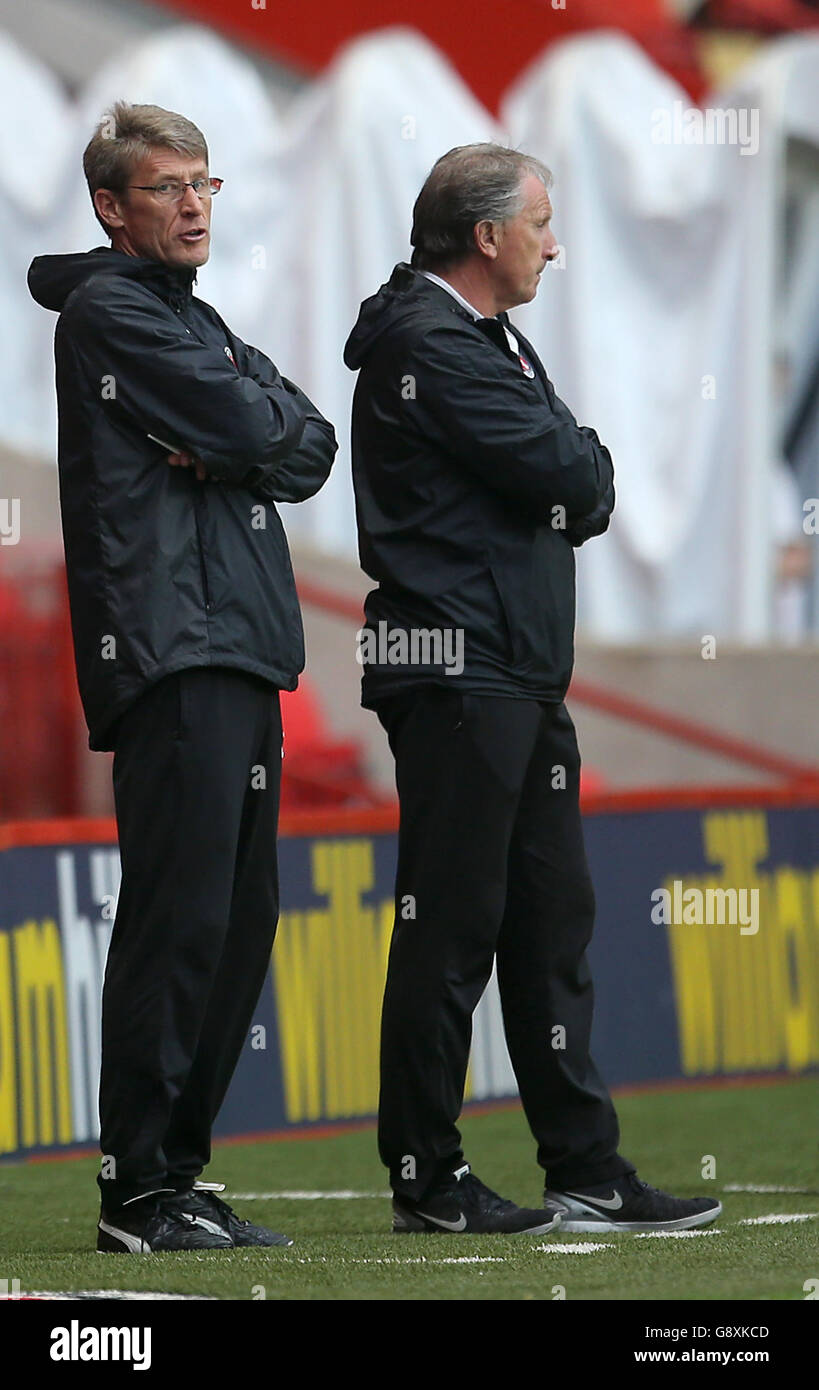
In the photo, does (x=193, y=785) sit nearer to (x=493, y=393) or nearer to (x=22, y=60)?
(x=493, y=393)

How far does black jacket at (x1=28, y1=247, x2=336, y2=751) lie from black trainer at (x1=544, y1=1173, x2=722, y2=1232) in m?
1.23

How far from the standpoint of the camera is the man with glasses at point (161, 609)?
4.24 m

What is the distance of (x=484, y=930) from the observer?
459 centimetres

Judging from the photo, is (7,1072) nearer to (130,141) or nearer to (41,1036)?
(41,1036)

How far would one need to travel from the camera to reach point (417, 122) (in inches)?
476

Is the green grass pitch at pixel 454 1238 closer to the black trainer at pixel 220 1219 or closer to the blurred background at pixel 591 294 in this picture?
the black trainer at pixel 220 1219

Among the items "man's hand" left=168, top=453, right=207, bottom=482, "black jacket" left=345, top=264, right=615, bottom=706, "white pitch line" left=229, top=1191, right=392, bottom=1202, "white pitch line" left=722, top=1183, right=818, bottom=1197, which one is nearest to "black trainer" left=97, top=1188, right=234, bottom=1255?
"black jacket" left=345, top=264, right=615, bottom=706

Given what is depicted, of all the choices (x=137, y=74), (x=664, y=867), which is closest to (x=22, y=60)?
(x=137, y=74)

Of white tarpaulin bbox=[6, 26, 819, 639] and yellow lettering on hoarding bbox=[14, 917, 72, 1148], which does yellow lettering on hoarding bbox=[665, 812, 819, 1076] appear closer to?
yellow lettering on hoarding bbox=[14, 917, 72, 1148]

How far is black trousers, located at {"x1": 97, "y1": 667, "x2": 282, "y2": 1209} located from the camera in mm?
4254

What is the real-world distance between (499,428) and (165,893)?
1.10 m

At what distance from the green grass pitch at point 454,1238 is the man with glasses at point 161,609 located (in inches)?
10.8

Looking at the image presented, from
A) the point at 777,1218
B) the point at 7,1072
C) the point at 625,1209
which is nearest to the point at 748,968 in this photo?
the point at 7,1072

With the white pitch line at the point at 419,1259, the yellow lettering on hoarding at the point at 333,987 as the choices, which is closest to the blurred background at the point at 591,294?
the yellow lettering on hoarding at the point at 333,987
